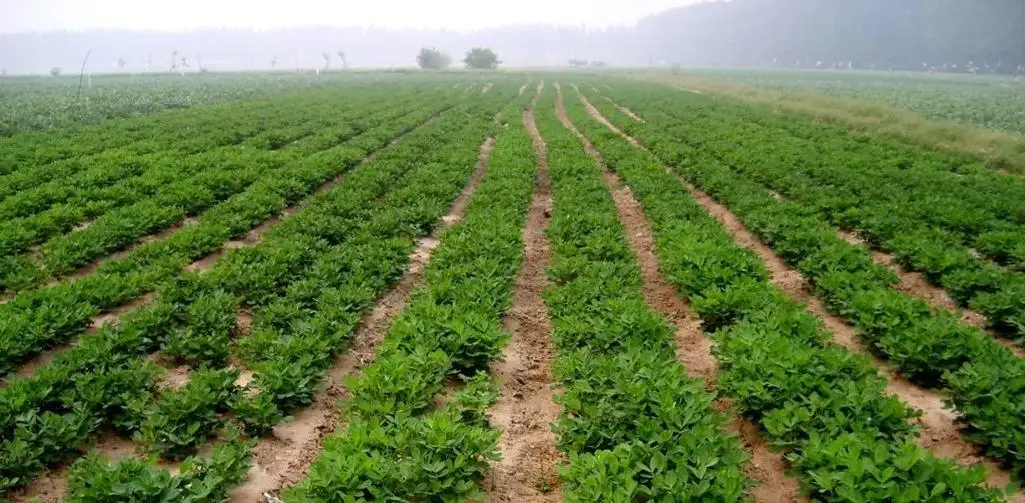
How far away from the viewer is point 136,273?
991 cm

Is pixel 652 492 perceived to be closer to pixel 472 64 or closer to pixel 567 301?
pixel 567 301

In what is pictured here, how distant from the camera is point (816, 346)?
7.45 metres

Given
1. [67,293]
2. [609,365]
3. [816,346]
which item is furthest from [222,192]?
[816,346]

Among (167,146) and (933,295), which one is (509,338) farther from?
(167,146)

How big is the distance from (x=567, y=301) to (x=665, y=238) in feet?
12.9

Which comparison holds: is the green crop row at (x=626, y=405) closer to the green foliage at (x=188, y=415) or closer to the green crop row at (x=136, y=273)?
the green foliage at (x=188, y=415)

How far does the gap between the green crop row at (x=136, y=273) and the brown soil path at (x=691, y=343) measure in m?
7.92

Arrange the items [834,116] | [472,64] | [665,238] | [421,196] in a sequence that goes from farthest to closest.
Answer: [472,64] → [834,116] → [421,196] → [665,238]

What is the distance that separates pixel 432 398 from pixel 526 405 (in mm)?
1140

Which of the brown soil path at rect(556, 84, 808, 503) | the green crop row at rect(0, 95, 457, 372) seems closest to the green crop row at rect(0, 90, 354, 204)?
the green crop row at rect(0, 95, 457, 372)

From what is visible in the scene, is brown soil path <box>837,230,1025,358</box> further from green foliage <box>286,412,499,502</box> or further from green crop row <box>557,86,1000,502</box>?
green foliage <box>286,412,499,502</box>

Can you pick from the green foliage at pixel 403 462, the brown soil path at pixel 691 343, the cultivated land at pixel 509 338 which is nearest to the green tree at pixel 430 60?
the cultivated land at pixel 509 338

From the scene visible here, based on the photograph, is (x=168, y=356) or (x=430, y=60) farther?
(x=430, y=60)

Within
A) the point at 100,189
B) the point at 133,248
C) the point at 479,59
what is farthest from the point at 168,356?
the point at 479,59
